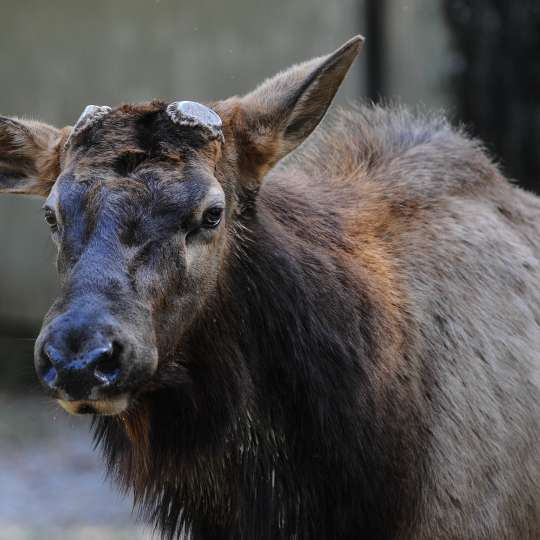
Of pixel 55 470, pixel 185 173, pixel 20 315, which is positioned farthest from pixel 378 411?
pixel 20 315

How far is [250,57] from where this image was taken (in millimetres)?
12164

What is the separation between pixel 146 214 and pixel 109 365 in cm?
64

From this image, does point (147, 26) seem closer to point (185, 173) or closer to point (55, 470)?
point (55, 470)

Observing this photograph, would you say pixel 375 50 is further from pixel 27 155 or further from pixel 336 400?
pixel 336 400

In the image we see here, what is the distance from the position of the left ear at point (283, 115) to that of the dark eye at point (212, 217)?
1.28 ft

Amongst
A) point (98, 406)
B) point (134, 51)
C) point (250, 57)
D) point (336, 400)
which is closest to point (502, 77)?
point (250, 57)

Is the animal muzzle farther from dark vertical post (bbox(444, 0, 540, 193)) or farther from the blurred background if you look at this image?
dark vertical post (bbox(444, 0, 540, 193))

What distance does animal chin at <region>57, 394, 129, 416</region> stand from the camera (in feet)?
14.9

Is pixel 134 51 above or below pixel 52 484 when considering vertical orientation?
above

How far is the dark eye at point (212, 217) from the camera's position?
4.96 m

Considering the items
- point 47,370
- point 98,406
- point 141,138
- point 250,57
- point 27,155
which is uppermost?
point 141,138

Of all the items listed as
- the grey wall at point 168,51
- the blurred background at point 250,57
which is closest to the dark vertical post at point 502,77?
the blurred background at point 250,57

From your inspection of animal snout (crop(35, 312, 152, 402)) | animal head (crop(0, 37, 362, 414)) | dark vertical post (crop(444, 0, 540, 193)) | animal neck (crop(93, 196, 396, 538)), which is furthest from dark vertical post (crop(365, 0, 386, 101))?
animal snout (crop(35, 312, 152, 402))

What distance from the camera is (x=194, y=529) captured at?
5.55 m
